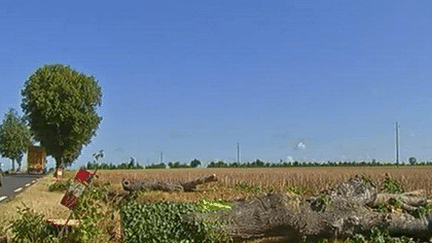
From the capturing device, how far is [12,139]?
9275 cm

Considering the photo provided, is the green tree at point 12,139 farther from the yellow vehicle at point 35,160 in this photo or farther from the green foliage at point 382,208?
the green foliage at point 382,208

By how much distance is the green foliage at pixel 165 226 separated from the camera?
9.98m

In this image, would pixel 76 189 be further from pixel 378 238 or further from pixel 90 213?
pixel 378 238

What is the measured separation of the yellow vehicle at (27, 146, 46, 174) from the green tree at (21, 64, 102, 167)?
44.4ft

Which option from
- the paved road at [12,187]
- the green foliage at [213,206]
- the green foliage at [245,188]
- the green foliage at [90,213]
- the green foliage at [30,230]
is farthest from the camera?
the green foliage at [245,188]

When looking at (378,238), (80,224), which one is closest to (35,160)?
→ (378,238)

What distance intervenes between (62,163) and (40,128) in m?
3.89

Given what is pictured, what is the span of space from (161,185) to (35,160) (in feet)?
174

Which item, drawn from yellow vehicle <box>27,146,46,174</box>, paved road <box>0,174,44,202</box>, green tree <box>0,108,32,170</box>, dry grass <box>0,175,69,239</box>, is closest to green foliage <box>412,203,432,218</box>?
dry grass <box>0,175,69,239</box>

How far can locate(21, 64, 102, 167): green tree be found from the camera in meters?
57.8

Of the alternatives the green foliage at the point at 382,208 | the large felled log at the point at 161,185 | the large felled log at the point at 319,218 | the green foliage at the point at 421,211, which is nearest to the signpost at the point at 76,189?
the large felled log at the point at 319,218

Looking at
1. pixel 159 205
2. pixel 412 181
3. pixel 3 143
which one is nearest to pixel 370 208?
pixel 159 205

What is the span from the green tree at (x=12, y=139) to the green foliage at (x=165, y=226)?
86085 mm

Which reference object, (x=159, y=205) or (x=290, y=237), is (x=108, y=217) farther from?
(x=290, y=237)
